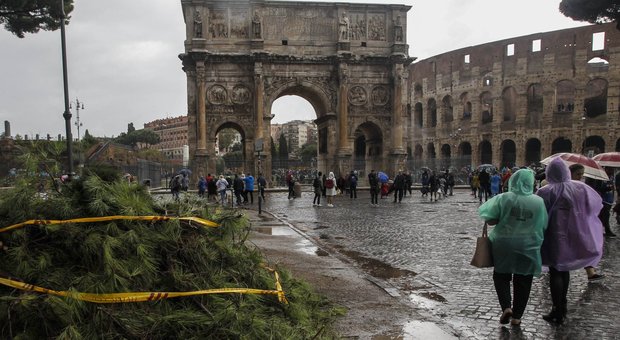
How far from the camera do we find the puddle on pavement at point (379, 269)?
22.6 ft

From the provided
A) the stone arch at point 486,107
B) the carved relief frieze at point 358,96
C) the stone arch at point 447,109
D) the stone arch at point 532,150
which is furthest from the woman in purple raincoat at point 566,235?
the stone arch at point 447,109

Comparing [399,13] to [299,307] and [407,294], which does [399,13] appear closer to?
[407,294]

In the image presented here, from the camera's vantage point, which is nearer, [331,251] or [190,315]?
[190,315]

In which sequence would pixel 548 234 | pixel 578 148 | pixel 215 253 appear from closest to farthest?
pixel 215 253 < pixel 548 234 < pixel 578 148

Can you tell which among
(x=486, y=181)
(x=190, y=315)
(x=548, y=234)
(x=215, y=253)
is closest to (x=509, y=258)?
(x=548, y=234)

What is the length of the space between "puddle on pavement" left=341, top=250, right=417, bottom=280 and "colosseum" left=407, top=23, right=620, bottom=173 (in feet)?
93.4

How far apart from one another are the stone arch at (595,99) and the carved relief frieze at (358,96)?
24.3 metres

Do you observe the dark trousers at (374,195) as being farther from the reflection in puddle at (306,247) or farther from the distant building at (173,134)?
the distant building at (173,134)

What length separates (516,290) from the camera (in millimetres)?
4520

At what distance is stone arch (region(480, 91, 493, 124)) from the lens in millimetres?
49122

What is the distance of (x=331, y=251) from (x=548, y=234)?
455 cm

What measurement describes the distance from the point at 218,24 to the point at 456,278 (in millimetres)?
26411

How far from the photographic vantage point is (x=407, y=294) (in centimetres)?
582

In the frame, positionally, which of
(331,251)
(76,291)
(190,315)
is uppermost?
(76,291)
